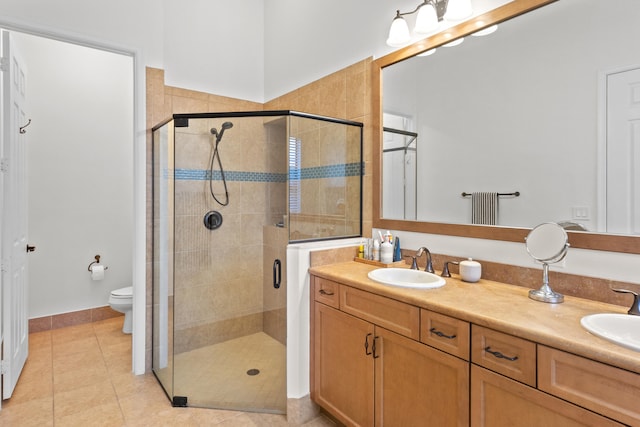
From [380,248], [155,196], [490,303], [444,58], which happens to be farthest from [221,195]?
[490,303]

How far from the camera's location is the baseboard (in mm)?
3297

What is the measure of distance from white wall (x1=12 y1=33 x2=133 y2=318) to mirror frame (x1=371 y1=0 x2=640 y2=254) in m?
2.80

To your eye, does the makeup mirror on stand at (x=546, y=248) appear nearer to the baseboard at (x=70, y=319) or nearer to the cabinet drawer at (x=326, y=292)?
the cabinet drawer at (x=326, y=292)

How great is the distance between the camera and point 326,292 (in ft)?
6.33

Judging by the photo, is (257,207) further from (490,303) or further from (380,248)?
(490,303)

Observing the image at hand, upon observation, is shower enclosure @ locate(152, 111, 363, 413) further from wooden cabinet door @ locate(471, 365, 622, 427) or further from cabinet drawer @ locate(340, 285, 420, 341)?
wooden cabinet door @ locate(471, 365, 622, 427)

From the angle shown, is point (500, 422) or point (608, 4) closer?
point (500, 422)

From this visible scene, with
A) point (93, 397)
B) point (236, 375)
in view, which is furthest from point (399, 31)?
point (93, 397)

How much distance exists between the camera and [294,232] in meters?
2.22

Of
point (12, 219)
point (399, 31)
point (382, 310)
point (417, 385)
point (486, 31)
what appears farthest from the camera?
point (12, 219)

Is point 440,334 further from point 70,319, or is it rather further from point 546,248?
point 70,319

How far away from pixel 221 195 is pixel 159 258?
66cm

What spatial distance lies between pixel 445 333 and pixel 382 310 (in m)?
0.33

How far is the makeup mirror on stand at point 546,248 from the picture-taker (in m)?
1.40
